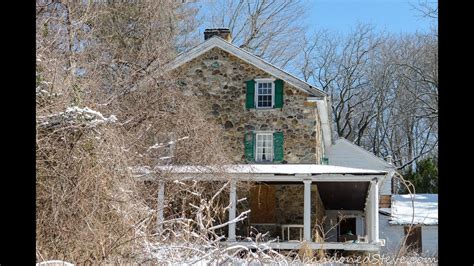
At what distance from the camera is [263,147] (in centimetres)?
1784

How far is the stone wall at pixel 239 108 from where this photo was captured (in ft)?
57.5

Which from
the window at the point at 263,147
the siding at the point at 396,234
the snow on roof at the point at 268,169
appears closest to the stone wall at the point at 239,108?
the window at the point at 263,147

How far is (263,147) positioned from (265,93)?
5.12 feet

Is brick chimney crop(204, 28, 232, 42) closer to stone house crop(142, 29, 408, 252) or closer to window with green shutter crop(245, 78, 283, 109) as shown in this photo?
stone house crop(142, 29, 408, 252)

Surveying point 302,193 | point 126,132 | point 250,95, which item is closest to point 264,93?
point 250,95

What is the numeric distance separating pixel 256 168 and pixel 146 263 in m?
9.39

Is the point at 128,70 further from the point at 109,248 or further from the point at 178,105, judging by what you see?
the point at 109,248

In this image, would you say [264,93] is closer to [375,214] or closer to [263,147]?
[263,147]

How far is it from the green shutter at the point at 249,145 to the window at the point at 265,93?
879 mm

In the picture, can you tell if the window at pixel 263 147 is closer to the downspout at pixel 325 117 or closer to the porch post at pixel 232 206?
the downspout at pixel 325 117

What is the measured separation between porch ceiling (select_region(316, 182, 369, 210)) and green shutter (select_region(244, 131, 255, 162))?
208 centimetres

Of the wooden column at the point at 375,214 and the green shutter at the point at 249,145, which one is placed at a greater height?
the green shutter at the point at 249,145

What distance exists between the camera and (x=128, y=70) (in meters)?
13.7

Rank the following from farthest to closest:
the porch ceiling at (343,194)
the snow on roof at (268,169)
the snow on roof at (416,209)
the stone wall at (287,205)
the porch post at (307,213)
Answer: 1. the snow on roof at (416,209)
2. the porch ceiling at (343,194)
3. the stone wall at (287,205)
4. the porch post at (307,213)
5. the snow on roof at (268,169)
